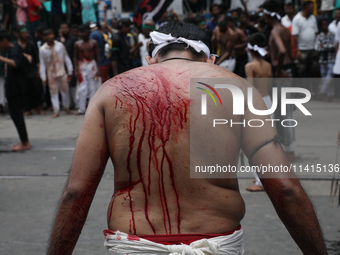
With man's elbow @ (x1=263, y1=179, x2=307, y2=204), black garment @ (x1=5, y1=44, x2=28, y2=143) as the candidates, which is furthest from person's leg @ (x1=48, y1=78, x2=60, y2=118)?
man's elbow @ (x1=263, y1=179, x2=307, y2=204)

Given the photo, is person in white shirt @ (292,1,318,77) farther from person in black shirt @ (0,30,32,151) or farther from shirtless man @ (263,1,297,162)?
person in black shirt @ (0,30,32,151)

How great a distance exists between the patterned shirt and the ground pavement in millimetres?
2024

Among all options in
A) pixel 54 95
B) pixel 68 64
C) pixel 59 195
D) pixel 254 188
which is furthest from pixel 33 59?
pixel 254 188

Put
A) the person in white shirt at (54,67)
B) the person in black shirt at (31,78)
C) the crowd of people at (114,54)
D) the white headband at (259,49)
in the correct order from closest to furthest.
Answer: the white headband at (259,49)
the crowd of people at (114,54)
the person in white shirt at (54,67)
the person in black shirt at (31,78)

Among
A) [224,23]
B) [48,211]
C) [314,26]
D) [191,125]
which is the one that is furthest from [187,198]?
[314,26]

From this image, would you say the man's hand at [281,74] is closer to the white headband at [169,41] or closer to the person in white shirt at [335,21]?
the person in white shirt at [335,21]

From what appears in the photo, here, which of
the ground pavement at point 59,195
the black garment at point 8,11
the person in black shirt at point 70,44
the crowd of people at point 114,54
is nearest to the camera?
the ground pavement at point 59,195

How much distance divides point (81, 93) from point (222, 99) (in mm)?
9658

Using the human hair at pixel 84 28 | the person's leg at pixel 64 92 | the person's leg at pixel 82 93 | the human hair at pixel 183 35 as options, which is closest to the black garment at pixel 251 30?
the human hair at pixel 84 28

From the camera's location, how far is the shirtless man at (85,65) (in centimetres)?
1152

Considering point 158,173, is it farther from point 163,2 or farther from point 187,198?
point 163,2

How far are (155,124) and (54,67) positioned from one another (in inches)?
376

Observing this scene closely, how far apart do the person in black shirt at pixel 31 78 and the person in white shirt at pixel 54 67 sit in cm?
26

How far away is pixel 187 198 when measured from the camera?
221cm
